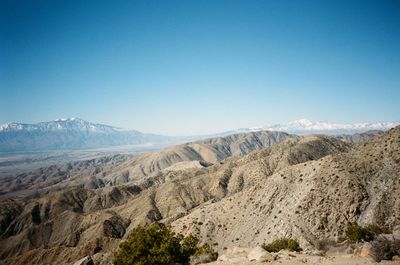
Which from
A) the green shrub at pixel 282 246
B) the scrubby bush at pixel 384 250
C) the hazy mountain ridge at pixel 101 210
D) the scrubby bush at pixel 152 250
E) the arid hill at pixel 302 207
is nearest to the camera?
the scrubby bush at pixel 384 250

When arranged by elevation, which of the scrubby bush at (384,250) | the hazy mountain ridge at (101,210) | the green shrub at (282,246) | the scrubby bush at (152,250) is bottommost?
the hazy mountain ridge at (101,210)

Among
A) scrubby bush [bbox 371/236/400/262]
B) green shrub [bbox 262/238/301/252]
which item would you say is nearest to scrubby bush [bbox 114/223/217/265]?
green shrub [bbox 262/238/301/252]

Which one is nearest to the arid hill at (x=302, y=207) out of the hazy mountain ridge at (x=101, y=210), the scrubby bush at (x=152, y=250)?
the hazy mountain ridge at (x=101, y=210)

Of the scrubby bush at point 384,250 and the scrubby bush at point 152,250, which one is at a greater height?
the scrubby bush at point 384,250

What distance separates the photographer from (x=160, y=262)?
30.0 m

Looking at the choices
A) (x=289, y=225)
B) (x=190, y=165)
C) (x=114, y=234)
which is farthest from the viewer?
(x=190, y=165)

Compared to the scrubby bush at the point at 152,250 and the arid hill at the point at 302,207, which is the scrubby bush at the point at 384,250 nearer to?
the arid hill at the point at 302,207

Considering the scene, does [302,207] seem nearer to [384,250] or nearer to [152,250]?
[384,250]

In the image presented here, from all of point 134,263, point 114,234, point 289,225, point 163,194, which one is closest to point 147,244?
point 134,263

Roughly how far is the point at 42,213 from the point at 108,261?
314ft

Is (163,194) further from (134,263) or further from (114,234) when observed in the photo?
(134,263)

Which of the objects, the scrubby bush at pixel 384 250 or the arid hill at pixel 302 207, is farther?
the arid hill at pixel 302 207

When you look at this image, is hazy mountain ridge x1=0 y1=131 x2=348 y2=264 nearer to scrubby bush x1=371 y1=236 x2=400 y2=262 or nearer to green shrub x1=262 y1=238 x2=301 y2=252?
green shrub x1=262 y1=238 x2=301 y2=252

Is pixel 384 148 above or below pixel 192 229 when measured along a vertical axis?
above
